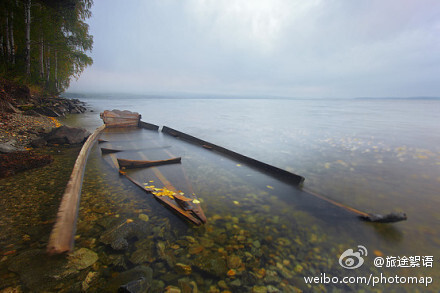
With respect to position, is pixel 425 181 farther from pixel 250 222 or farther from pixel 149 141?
pixel 149 141

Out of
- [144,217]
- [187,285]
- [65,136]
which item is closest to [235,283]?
[187,285]

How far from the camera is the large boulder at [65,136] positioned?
8.55 m

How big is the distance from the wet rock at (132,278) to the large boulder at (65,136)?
8.40 meters

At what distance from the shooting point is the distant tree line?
1653 cm

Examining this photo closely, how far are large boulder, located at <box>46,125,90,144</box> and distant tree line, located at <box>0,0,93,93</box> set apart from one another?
1018cm

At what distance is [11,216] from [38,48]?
94.2 ft

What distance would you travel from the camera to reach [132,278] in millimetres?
2484

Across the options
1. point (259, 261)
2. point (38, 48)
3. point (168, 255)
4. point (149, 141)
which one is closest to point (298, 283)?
point (259, 261)

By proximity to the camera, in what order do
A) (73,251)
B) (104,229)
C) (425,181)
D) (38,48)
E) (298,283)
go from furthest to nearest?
(38,48)
(425,181)
(104,229)
(73,251)
(298,283)

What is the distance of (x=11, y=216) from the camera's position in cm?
349

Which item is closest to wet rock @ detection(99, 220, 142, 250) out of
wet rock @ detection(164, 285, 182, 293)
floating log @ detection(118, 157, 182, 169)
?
wet rock @ detection(164, 285, 182, 293)

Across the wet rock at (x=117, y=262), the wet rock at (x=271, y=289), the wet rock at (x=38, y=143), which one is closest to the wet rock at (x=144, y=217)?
the wet rock at (x=117, y=262)

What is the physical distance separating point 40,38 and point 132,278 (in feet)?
97.0

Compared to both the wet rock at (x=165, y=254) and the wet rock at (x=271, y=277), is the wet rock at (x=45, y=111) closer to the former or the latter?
the wet rock at (x=165, y=254)
